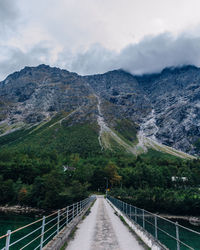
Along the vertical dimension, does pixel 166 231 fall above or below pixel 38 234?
above

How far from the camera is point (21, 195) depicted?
199 ft

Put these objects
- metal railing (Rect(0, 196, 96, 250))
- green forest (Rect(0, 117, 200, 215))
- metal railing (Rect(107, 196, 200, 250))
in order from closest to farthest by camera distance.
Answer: metal railing (Rect(0, 196, 96, 250)) < metal railing (Rect(107, 196, 200, 250)) < green forest (Rect(0, 117, 200, 215))

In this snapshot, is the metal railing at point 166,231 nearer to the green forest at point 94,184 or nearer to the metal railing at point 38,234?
the metal railing at point 38,234

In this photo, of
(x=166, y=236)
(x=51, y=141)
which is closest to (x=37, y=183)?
(x=166, y=236)

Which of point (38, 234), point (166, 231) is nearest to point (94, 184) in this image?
point (38, 234)

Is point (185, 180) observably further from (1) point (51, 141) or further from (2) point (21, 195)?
(1) point (51, 141)

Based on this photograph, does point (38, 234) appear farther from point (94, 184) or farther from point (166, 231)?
point (94, 184)

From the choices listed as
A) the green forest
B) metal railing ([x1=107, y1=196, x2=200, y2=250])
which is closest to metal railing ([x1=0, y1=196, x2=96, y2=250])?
metal railing ([x1=107, y1=196, x2=200, y2=250])

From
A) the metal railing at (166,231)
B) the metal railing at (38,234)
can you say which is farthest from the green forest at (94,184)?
the metal railing at (166,231)

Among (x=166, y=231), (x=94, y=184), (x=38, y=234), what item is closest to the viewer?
(x=166, y=231)

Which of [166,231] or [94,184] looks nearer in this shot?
[166,231]

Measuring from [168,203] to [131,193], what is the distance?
546 inches

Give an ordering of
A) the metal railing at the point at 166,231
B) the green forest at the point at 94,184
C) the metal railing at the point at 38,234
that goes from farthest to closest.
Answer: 1. the green forest at the point at 94,184
2. the metal railing at the point at 166,231
3. the metal railing at the point at 38,234

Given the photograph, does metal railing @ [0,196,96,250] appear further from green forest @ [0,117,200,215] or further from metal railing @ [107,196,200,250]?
green forest @ [0,117,200,215]
